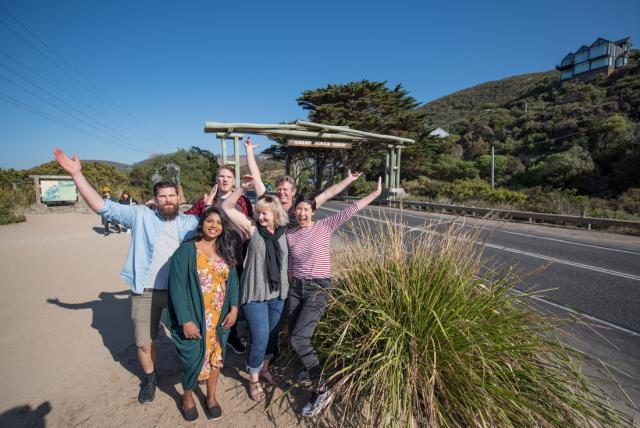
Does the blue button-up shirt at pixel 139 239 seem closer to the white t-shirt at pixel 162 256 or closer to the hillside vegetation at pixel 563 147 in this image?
the white t-shirt at pixel 162 256

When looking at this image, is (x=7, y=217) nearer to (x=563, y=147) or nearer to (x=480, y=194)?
(x=480, y=194)

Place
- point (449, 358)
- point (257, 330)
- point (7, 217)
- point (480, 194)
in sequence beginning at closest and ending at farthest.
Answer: point (449, 358) < point (257, 330) < point (7, 217) < point (480, 194)

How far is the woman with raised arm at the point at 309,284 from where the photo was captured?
2182 mm

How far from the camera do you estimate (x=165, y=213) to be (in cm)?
243

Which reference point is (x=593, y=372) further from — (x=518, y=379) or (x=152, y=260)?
(x=152, y=260)

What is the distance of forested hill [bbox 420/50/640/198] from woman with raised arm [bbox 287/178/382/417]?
22.0m

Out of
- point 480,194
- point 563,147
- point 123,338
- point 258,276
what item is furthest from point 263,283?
point 563,147

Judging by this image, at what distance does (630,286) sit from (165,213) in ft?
21.7

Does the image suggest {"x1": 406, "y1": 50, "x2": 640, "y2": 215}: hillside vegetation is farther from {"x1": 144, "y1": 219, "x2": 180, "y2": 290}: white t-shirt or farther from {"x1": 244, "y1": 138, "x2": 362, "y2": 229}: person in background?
{"x1": 144, "y1": 219, "x2": 180, "y2": 290}: white t-shirt

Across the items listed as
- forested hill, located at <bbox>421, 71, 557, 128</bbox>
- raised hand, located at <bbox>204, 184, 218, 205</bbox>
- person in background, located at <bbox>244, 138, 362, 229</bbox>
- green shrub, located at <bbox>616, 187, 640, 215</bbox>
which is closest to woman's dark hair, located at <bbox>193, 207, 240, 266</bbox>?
person in background, located at <bbox>244, 138, 362, 229</bbox>

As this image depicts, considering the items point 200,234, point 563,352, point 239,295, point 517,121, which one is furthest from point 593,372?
point 517,121

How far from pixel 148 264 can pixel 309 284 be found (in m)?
1.26

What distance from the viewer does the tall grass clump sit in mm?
1723

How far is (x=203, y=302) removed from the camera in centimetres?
217
